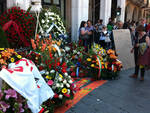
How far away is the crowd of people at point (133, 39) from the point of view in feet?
16.5

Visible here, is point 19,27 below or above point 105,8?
below

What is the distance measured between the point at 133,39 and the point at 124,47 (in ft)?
1.60

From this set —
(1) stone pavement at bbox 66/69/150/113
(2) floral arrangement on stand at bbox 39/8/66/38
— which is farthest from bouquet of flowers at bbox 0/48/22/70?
(2) floral arrangement on stand at bbox 39/8/66/38

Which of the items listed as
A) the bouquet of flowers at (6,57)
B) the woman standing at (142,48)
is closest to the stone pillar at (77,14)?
the woman standing at (142,48)

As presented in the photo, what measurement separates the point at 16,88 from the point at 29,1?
408 cm

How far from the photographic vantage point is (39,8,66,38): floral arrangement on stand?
18.9 ft

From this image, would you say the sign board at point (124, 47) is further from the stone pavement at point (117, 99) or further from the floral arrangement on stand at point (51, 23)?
the floral arrangement on stand at point (51, 23)

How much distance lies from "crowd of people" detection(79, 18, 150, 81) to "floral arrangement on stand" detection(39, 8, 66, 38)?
1.22m

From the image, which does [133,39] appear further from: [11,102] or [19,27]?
[11,102]

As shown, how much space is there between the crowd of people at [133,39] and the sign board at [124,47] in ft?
0.81

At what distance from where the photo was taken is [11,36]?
12.8 ft

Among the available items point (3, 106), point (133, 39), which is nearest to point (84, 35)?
point (133, 39)

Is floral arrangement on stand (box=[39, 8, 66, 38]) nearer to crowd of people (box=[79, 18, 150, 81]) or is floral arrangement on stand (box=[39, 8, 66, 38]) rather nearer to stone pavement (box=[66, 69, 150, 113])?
crowd of people (box=[79, 18, 150, 81])

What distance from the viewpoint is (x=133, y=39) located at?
6367 millimetres
